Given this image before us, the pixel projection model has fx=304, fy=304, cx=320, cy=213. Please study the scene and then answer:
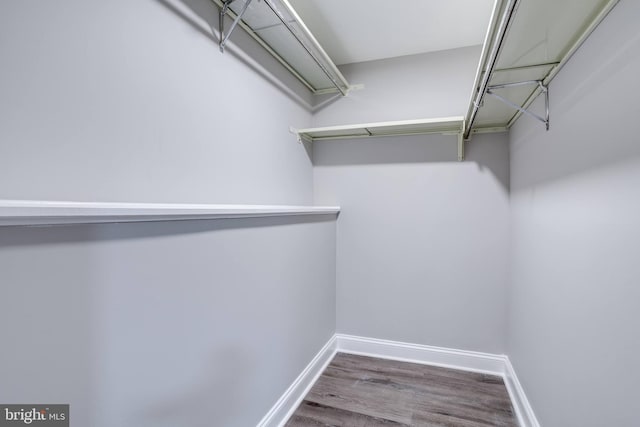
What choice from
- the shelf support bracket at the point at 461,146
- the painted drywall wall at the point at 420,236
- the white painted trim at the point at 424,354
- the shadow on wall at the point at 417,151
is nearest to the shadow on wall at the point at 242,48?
the shadow on wall at the point at 417,151

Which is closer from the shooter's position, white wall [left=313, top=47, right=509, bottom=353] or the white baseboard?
the white baseboard

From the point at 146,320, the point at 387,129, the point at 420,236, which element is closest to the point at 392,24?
the point at 387,129

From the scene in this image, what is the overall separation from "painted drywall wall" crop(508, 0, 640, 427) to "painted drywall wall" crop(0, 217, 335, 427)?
51.8 inches

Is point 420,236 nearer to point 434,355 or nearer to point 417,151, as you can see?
point 417,151

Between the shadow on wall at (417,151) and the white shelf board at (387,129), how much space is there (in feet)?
0.17

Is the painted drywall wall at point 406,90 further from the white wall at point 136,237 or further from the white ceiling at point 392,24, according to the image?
the white wall at point 136,237

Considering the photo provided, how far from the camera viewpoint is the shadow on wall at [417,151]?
2250 mm

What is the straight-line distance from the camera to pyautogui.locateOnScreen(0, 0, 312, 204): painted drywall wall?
828 mm

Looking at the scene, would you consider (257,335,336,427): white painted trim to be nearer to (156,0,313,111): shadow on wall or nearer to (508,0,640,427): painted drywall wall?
(508,0,640,427): painted drywall wall

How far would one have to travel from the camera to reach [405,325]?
249 centimetres

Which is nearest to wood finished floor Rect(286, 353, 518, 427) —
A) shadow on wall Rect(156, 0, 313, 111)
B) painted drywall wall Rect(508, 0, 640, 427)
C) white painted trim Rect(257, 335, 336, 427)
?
white painted trim Rect(257, 335, 336, 427)

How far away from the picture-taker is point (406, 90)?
97.0 inches

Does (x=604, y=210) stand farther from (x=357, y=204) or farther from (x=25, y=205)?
(x=357, y=204)
